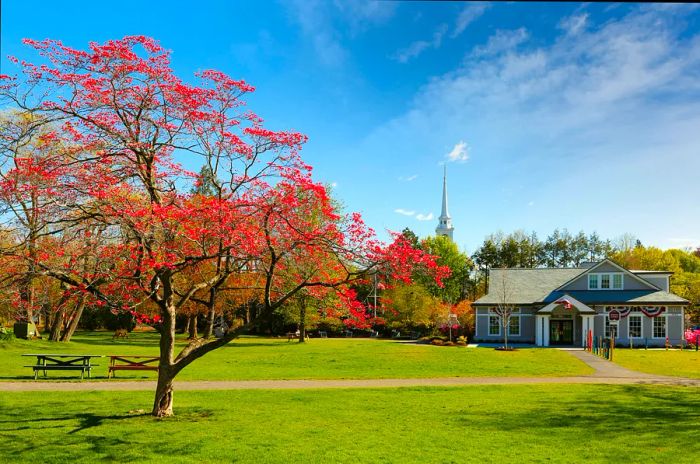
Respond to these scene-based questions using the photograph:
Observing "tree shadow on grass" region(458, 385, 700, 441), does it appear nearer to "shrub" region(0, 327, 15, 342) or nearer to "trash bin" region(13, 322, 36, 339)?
"shrub" region(0, 327, 15, 342)

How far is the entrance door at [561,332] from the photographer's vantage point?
1775 inches

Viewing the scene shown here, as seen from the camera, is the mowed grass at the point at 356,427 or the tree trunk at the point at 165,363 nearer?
the mowed grass at the point at 356,427

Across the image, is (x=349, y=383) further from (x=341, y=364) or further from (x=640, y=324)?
(x=640, y=324)

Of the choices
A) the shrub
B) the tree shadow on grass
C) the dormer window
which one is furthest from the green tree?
the tree shadow on grass

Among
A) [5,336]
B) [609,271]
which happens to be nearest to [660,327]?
[609,271]

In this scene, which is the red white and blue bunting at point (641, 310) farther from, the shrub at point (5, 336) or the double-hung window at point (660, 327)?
the shrub at point (5, 336)

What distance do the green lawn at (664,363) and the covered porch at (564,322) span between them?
24.3 feet

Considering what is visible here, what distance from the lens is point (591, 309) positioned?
1724 inches

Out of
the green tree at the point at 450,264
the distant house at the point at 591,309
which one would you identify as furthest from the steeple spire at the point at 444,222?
the distant house at the point at 591,309

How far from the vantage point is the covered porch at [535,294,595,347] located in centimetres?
4331

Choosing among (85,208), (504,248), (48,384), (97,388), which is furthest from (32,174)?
(504,248)

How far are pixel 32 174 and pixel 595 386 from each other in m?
17.8

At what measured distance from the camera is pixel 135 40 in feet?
39.7

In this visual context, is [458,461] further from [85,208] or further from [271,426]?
[85,208]
